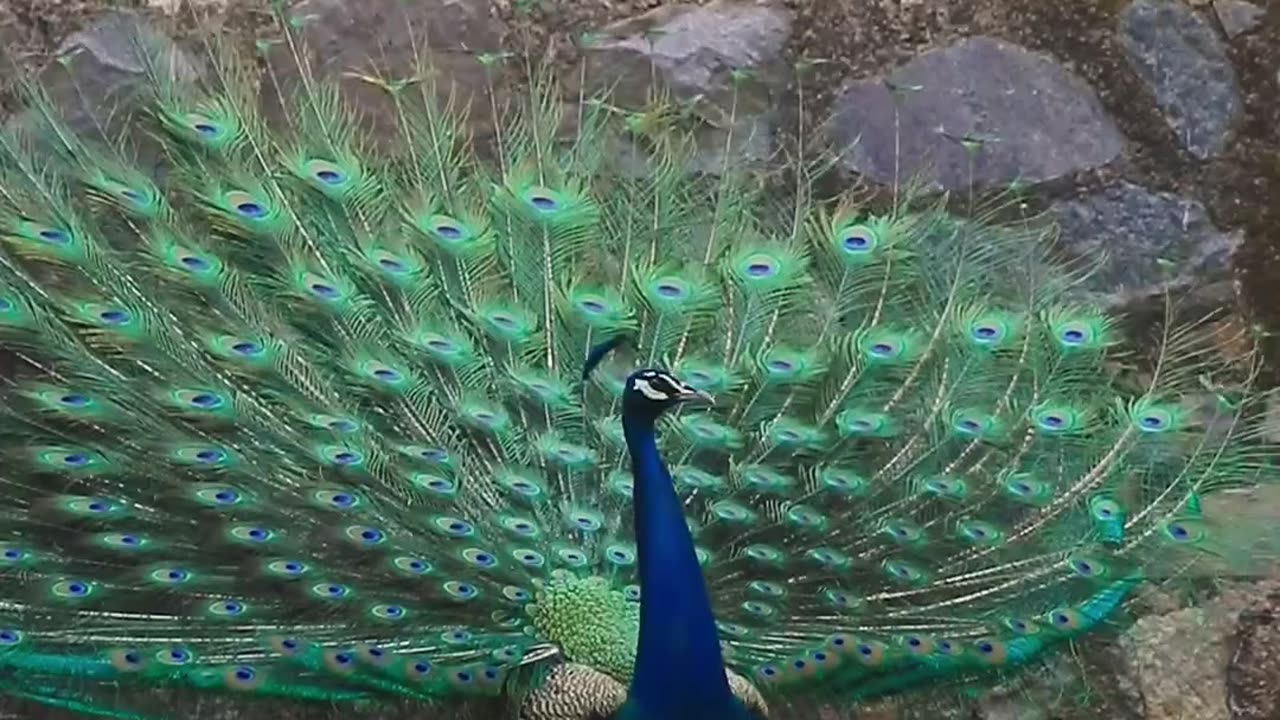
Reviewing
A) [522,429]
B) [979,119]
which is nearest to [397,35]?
[522,429]

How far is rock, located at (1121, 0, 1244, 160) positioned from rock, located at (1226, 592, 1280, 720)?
2.10ft

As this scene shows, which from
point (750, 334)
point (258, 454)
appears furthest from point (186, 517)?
point (750, 334)

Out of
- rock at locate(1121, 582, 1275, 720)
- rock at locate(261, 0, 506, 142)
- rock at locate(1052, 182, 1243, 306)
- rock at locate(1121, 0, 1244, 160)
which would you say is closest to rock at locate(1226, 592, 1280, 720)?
rock at locate(1121, 582, 1275, 720)

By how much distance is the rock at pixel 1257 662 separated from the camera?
2.17 m

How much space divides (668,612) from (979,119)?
933 millimetres

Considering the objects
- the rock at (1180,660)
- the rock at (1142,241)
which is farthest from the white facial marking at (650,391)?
the rock at (1180,660)

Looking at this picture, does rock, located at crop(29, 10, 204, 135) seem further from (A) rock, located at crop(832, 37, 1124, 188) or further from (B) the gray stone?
(A) rock, located at crop(832, 37, 1124, 188)

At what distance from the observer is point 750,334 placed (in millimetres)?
1634

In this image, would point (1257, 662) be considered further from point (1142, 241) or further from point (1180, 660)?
point (1142, 241)

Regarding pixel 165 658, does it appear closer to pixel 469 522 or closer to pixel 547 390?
pixel 469 522

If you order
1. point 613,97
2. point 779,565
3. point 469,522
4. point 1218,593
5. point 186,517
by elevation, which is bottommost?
point 1218,593

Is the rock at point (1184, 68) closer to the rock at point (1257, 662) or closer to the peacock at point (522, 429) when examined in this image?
the peacock at point (522, 429)

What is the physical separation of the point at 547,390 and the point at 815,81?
67cm

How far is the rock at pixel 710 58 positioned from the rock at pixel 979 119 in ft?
0.34
